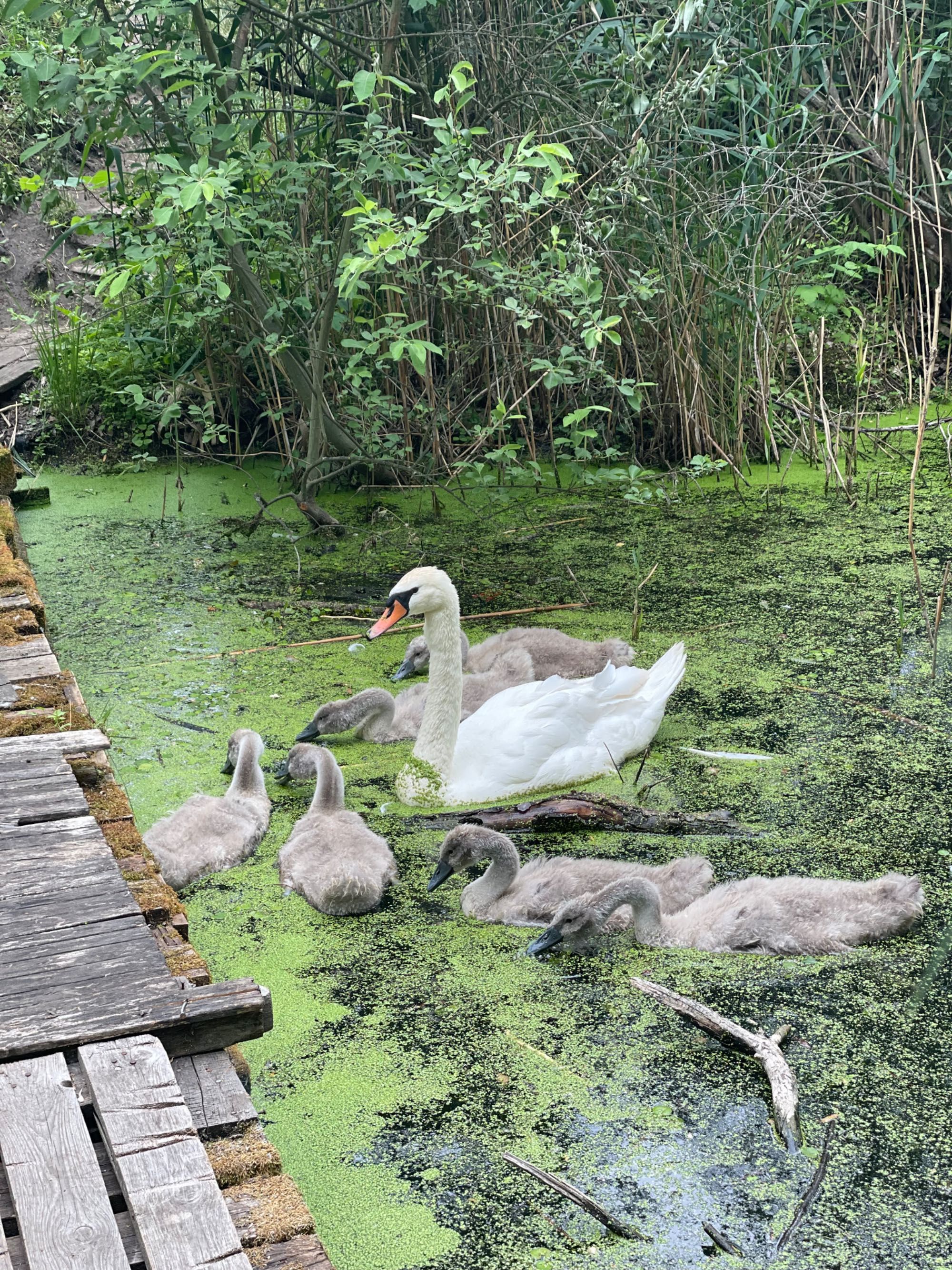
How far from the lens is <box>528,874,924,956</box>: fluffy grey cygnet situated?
308 centimetres

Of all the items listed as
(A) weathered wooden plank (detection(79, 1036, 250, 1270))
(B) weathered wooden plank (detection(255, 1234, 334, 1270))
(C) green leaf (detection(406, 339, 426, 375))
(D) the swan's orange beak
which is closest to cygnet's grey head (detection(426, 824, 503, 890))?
(D) the swan's orange beak

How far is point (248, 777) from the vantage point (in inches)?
152

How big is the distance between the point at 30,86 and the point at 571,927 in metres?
4.07

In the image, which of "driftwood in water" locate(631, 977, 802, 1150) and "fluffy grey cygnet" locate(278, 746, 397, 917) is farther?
"fluffy grey cygnet" locate(278, 746, 397, 917)

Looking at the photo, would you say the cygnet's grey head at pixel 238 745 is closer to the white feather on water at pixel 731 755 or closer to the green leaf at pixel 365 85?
the white feather on water at pixel 731 755

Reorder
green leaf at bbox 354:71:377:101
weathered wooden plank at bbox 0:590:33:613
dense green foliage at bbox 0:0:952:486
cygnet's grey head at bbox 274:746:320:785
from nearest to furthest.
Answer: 1. cygnet's grey head at bbox 274:746:320:785
2. weathered wooden plank at bbox 0:590:33:613
3. green leaf at bbox 354:71:377:101
4. dense green foliage at bbox 0:0:952:486

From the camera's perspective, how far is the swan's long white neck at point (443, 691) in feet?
13.4

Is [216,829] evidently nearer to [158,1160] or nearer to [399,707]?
[399,707]

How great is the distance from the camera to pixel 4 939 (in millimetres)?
2254

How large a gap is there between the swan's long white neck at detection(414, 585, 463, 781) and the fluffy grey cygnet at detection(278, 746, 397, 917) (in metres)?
0.36

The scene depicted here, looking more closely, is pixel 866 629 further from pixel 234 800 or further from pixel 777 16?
pixel 777 16

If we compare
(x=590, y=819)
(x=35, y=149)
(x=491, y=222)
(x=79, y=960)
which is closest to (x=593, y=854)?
(x=590, y=819)

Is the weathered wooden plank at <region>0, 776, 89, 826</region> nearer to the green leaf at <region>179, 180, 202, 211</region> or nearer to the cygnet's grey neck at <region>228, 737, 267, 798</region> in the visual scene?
the cygnet's grey neck at <region>228, 737, 267, 798</region>

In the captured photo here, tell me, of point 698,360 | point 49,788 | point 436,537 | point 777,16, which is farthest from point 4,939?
point 777,16
